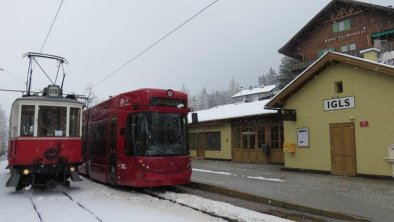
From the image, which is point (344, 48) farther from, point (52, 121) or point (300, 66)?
point (52, 121)

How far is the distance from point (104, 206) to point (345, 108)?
35.1 feet

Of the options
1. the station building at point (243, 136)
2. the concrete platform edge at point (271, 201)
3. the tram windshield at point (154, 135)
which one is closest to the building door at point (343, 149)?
the station building at point (243, 136)

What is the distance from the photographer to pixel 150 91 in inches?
462

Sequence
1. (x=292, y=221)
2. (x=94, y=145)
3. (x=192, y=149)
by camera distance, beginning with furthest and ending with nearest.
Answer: (x=192, y=149)
(x=94, y=145)
(x=292, y=221)

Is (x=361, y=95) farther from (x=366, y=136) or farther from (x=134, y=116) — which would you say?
(x=134, y=116)

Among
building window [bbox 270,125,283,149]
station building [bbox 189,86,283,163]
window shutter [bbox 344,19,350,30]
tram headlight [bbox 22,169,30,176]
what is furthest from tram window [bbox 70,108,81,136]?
window shutter [bbox 344,19,350,30]

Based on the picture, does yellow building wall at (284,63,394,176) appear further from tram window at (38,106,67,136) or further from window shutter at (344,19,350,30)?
window shutter at (344,19,350,30)

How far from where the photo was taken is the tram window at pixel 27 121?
37.9 ft

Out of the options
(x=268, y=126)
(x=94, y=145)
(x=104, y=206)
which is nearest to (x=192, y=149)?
(x=268, y=126)

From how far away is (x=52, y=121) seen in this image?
12078 millimetres

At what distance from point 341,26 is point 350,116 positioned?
22196 millimetres

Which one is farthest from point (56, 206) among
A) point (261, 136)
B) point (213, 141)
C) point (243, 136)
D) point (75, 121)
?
point (213, 141)

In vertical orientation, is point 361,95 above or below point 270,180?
above

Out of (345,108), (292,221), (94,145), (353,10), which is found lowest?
(292,221)
